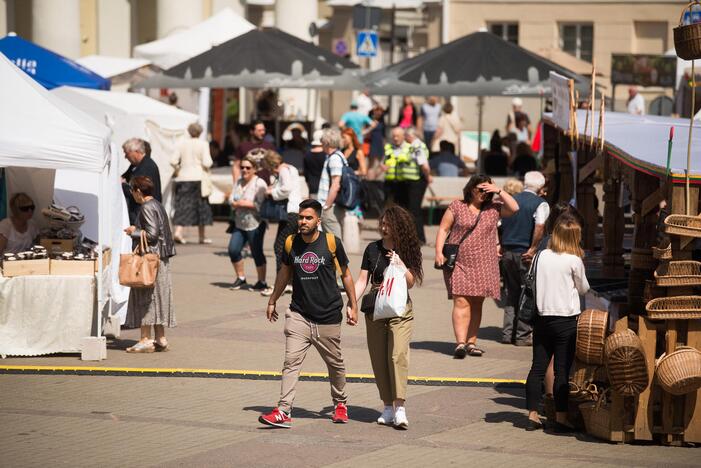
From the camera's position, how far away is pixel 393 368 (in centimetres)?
954

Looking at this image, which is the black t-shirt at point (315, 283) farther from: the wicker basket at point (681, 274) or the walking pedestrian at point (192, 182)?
the walking pedestrian at point (192, 182)

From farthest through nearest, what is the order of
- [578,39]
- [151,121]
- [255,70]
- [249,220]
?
[578,39]
[255,70]
[151,121]
[249,220]

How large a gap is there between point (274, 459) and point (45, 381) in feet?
10.6

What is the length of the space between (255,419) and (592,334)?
8.01 feet

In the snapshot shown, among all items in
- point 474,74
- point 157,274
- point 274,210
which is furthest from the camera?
point 474,74

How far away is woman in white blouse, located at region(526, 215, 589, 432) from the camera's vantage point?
9.54 m

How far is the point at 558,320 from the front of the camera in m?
9.55

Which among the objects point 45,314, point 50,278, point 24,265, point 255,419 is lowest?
point 255,419

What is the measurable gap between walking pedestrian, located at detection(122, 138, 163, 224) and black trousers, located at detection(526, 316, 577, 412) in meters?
6.27

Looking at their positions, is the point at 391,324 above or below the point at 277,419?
above

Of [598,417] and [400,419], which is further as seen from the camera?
[400,419]

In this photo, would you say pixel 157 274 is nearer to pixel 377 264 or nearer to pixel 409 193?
pixel 377 264

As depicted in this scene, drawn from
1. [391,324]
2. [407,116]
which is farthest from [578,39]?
[391,324]

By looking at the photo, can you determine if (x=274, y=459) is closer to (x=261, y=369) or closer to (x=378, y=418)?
(x=378, y=418)
